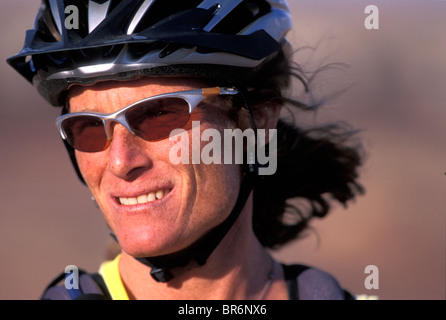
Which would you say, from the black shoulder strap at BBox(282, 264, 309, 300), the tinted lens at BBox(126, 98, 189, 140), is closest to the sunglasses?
the tinted lens at BBox(126, 98, 189, 140)

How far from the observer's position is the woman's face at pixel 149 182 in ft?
7.93

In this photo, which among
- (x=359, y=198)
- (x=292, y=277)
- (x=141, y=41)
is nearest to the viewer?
(x=141, y=41)

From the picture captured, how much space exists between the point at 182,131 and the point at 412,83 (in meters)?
10.3

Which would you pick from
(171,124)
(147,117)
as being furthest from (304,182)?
(147,117)

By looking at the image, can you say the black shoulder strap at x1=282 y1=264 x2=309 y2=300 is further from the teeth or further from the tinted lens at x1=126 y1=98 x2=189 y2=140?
the tinted lens at x1=126 y1=98 x2=189 y2=140

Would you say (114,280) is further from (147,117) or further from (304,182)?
(304,182)

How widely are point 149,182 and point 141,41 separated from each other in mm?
670

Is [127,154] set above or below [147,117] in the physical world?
below

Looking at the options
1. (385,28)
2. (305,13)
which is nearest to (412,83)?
(385,28)

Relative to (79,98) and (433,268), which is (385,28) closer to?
(433,268)

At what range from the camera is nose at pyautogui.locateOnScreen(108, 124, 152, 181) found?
2.38 m

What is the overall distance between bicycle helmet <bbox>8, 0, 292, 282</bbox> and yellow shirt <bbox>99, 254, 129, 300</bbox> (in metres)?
0.22

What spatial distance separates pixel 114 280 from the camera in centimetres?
277
